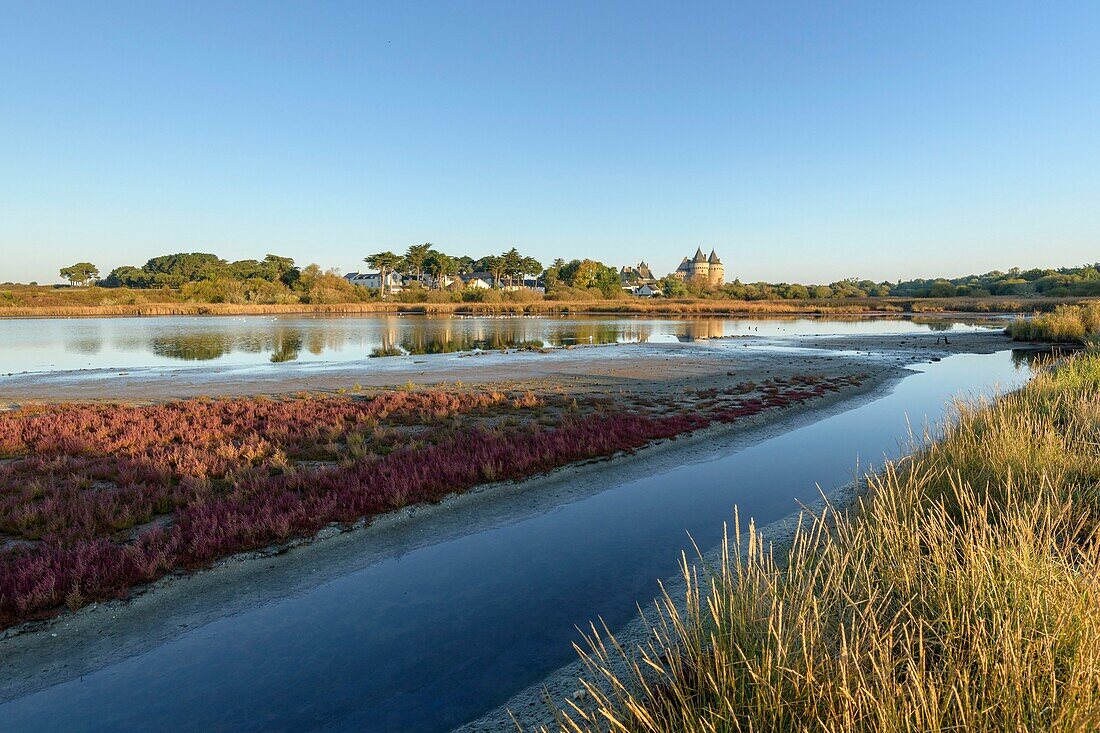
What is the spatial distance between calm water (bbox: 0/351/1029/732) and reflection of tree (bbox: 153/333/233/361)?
1455 inches

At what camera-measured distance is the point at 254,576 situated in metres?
7.74

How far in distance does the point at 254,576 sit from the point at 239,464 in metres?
4.83

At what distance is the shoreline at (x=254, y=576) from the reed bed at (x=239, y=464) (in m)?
0.29

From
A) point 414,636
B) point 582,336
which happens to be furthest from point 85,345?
point 414,636

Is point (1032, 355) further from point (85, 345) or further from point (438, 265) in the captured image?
point (438, 265)

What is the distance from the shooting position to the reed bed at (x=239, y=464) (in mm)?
7789

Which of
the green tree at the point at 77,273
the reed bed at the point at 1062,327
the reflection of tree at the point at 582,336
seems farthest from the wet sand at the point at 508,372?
the green tree at the point at 77,273

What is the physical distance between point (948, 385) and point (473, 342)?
36616 mm

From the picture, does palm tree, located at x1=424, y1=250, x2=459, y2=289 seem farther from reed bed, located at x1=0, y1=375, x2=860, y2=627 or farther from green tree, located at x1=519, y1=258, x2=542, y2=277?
reed bed, located at x1=0, y1=375, x2=860, y2=627

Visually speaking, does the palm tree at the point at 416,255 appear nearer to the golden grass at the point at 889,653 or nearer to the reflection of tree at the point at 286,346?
the reflection of tree at the point at 286,346

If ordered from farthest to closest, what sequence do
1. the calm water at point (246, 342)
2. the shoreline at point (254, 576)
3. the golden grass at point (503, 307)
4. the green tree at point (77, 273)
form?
the green tree at point (77, 273) < the golden grass at point (503, 307) < the calm water at point (246, 342) < the shoreline at point (254, 576)

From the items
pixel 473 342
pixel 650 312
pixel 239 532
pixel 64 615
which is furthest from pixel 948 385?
pixel 650 312

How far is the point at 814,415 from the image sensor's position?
18766 mm

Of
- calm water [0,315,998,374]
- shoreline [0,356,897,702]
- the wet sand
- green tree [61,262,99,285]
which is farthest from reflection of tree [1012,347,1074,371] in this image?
green tree [61,262,99,285]
